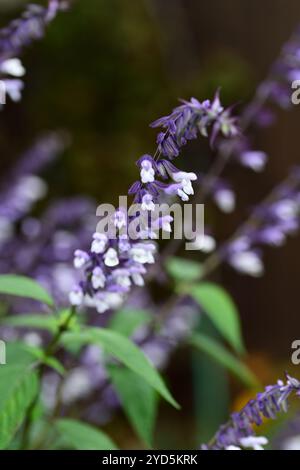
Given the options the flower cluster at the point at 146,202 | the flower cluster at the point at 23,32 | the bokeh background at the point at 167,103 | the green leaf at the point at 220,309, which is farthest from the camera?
the bokeh background at the point at 167,103

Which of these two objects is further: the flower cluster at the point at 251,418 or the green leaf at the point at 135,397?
the green leaf at the point at 135,397

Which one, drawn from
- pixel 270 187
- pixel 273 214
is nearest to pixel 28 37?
pixel 273 214

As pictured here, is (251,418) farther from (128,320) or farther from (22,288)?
(128,320)

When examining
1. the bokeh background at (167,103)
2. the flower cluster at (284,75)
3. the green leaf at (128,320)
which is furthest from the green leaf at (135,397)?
the bokeh background at (167,103)

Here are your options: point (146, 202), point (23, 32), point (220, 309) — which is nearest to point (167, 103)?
point (220, 309)

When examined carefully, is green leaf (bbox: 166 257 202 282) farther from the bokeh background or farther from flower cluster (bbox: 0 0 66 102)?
the bokeh background

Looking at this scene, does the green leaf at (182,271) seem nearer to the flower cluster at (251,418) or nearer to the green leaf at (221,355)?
the green leaf at (221,355)

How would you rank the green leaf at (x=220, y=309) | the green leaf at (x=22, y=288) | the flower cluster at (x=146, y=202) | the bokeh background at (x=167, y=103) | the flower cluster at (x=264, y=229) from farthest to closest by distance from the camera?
1. the bokeh background at (x=167, y=103)
2. the flower cluster at (x=264, y=229)
3. the green leaf at (x=220, y=309)
4. the green leaf at (x=22, y=288)
5. the flower cluster at (x=146, y=202)

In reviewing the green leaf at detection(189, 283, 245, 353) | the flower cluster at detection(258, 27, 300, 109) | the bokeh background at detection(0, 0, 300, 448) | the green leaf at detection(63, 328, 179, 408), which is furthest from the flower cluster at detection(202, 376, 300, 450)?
the bokeh background at detection(0, 0, 300, 448)
